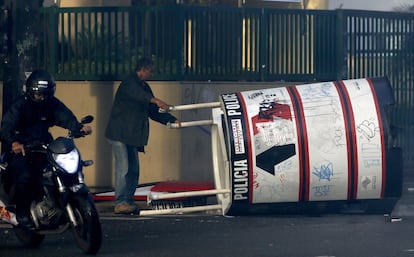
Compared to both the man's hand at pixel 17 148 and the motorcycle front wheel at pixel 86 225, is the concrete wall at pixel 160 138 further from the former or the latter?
the motorcycle front wheel at pixel 86 225

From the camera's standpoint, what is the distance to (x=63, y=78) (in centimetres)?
1437

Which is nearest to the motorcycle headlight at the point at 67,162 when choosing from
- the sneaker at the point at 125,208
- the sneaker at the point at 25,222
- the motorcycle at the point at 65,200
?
the motorcycle at the point at 65,200

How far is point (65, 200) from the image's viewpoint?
8.45m

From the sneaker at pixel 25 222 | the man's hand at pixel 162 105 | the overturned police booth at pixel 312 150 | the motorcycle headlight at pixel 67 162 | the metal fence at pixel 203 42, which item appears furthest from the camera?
the metal fence at pixel 203 42

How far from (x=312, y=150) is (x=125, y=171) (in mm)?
2238

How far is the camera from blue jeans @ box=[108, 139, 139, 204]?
1162 centimetres

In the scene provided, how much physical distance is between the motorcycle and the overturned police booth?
2.24 metres

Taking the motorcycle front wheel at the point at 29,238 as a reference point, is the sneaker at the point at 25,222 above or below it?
above

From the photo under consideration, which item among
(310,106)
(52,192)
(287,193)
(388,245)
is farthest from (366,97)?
(52,192)

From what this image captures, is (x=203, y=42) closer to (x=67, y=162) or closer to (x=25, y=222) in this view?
(x=25, y=222)

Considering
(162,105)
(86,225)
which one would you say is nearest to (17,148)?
(86,225)

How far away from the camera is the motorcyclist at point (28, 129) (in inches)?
350

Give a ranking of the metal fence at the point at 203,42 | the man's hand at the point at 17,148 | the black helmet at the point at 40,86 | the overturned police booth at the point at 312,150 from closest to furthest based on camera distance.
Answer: the man's hand at the point at 17,148 < the black helmet at the point at 40,86 < the overturned police booth at the point at 312,150 < the metal fence at the point at 203,42

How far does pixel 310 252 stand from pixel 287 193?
6.72ft
